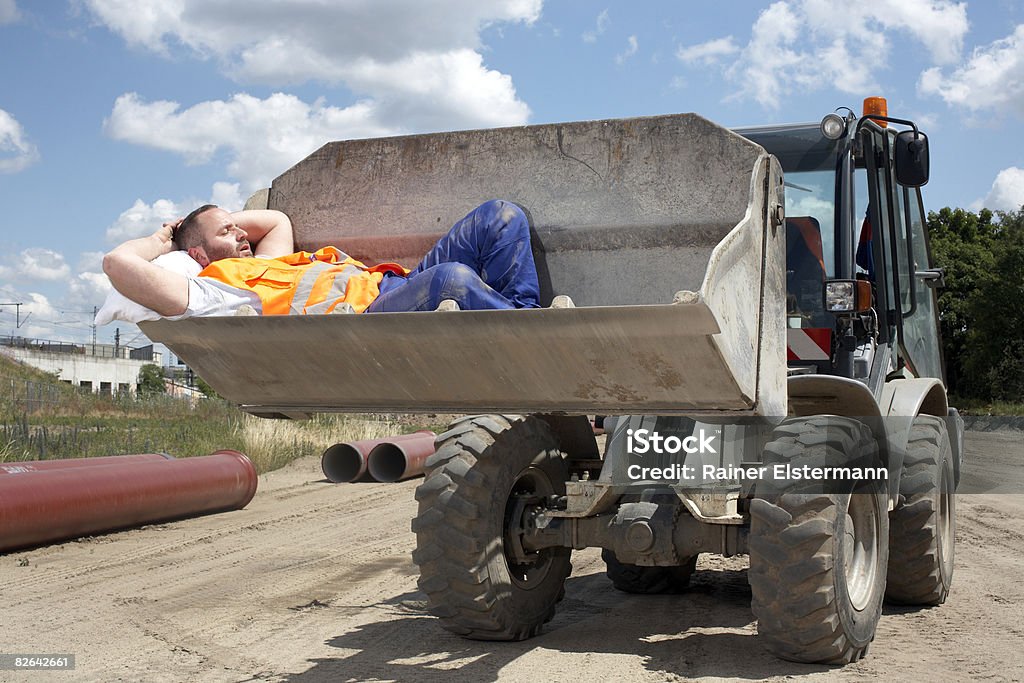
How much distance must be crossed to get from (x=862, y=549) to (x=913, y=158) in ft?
6.55

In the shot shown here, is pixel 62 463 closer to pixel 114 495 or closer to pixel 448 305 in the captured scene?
pixel 114 495

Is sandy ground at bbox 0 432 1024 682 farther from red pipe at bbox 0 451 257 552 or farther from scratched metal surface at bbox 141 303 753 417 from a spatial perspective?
scratched metal surface at bbox 141 303 753 417

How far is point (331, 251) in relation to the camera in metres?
5.39

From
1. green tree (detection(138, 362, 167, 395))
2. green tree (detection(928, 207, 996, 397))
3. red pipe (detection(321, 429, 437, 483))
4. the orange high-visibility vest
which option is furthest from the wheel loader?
green tree (detection(138, 362, 167, 395))

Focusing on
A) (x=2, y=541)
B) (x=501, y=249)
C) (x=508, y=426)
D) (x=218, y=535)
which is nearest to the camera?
(x=501, y=249)

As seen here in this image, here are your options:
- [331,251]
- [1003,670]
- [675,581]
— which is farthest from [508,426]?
[1003,670]

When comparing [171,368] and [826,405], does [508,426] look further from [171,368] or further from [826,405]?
[171,368]

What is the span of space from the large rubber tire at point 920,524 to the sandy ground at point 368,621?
162 millimetres

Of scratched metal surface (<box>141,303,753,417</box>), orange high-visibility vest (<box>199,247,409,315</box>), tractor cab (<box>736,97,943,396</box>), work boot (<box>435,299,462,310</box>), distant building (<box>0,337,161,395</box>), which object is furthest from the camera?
distant building (<box>0,337,161,395</box>)

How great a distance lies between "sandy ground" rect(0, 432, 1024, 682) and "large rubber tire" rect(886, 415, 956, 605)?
162mm

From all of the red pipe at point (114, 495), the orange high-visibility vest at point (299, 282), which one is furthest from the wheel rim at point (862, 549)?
the red pipe at point (114, 495)

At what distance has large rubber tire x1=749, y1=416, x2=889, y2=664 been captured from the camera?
434cm

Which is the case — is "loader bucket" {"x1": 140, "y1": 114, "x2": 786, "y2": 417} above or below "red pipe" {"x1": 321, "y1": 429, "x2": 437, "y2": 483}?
above

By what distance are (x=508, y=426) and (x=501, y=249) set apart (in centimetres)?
96
